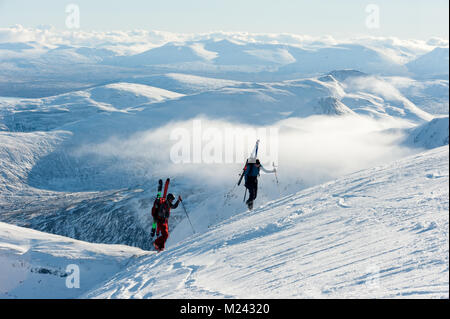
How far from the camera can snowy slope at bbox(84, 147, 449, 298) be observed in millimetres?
8578

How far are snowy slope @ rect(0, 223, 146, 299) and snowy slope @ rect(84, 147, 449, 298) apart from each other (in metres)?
4.02

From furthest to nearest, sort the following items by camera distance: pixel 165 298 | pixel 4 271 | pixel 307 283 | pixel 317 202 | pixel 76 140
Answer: pixel 76 140 < pixel 4 271 < pixel 317 202 < pixel 165 298 < pixel 307 283

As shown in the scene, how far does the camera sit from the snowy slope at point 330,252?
28.1 ft

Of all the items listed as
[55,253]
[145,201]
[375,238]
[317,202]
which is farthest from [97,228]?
[375,238]

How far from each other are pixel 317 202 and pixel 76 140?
167932 mm

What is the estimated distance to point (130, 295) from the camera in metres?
11.3

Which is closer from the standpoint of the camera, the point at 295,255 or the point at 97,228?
the point at 295,255

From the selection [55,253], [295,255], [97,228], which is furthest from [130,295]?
[97,228]

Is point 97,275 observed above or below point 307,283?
below

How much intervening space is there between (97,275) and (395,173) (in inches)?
560

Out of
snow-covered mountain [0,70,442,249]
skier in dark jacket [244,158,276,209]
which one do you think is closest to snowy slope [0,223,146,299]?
skier in dark jacket [244,158,276,209]

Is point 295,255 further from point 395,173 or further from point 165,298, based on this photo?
point 395,173
